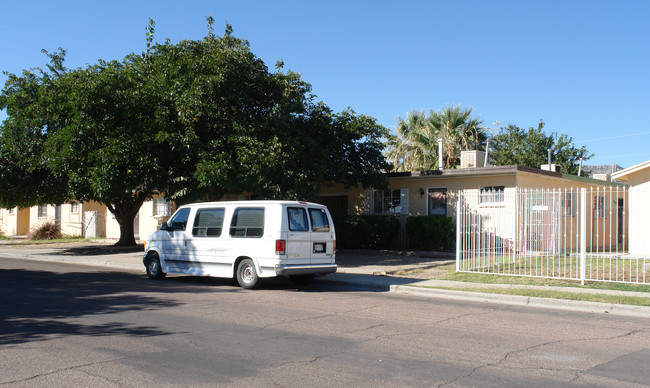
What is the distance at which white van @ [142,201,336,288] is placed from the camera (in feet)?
38.9

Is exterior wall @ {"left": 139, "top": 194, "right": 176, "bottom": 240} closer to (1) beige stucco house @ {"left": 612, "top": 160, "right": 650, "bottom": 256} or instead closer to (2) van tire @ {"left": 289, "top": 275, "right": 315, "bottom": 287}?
(2) van tire @ {"left": 289, "top": 275, "right": 315, "bottom": 287}

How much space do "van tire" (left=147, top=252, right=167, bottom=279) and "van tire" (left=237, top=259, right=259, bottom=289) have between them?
3.02 m

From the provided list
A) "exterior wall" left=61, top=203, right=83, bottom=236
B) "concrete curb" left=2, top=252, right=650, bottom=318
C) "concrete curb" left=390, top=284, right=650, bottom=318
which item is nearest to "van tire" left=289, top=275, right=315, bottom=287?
"concrete curb" left=2, top=252, right=650, bottom=318

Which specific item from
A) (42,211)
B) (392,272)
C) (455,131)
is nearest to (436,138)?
(455,131)

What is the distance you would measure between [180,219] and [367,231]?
30.5 feet

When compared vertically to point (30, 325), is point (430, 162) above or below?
above

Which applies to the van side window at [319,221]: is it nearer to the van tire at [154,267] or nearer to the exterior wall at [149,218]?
the van tire at [154,267]

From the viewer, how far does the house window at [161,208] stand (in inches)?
1187

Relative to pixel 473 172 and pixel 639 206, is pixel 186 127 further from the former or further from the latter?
pixel 639 206

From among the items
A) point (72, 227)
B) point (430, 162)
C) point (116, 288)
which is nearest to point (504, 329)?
point (116, 288)

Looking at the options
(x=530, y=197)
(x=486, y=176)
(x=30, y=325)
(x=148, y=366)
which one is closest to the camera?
(x=148, y=366)

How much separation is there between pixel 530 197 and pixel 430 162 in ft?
43.4

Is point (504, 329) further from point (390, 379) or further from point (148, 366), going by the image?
point (148, 366)

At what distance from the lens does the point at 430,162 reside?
1067 inches
